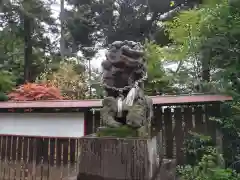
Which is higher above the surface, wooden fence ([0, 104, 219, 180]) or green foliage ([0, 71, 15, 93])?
green foliage ([0, 71, 15, 93])

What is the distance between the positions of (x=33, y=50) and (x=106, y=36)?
4.65 m

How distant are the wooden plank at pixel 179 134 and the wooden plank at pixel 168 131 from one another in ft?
0.37

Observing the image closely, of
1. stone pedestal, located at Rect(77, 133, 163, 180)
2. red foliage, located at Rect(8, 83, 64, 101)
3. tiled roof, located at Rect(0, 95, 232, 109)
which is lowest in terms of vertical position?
stone pedestal, located at Rect(77, 133, 163, 180)

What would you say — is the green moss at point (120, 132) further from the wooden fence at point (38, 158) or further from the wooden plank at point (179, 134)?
the wooden plank at point (179, 134)

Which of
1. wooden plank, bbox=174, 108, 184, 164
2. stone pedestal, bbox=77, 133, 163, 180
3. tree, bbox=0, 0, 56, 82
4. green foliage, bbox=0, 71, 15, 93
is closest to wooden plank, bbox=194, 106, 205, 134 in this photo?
wooden plank, bbox=174, 108, 184, 164

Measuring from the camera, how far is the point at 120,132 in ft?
10.6

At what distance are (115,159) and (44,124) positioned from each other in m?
3.35

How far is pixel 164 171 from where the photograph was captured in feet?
12.4

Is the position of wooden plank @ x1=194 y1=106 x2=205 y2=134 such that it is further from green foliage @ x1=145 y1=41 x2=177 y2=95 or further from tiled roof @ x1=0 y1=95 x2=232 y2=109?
green foliage @ x1=145 y1=41 x2=177 y2=95

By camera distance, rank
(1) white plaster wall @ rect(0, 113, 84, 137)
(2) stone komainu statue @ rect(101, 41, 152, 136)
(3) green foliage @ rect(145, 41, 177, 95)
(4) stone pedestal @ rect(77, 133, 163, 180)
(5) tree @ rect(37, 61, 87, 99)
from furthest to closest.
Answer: (5) tree @ rect(37, 61, 87, 99) → (3) green foliage @ rect(145, 41, 177, 95) → (1) white plaster wall @ rect(0, 113, 84, 137) → (2) stone komainu statue @ rect(101, 41, 152, 136) → (4) stone pedestal @ rect(77, 133, 163, 180)

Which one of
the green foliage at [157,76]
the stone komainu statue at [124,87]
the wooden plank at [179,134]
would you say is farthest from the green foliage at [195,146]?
the green foliage at [157,76]

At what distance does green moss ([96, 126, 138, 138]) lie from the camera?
320cm

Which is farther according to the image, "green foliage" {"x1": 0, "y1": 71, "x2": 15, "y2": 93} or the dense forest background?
"green foliage" {"x1": 0, "y1": 71, "x2": 15, "y2": 93}

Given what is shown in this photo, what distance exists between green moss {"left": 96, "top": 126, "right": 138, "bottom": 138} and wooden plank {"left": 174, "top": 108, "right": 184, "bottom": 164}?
8.05 feet
